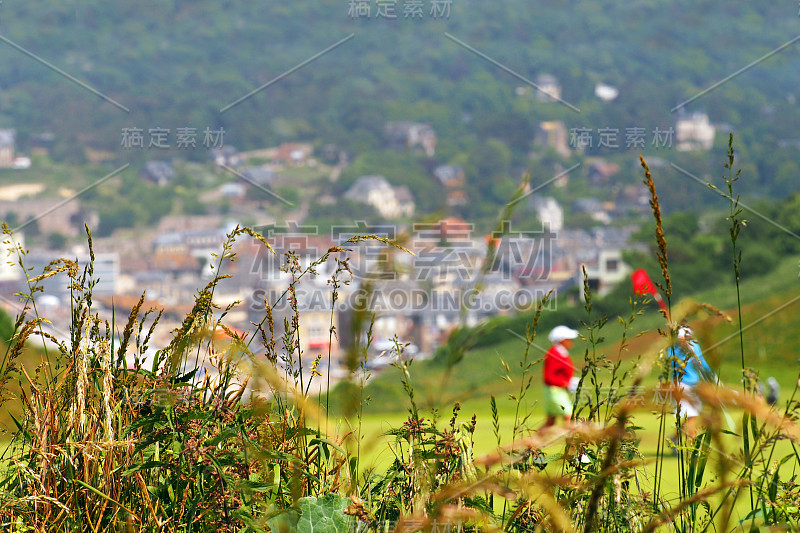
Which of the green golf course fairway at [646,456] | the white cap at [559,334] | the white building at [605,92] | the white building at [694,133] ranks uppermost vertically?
the white building at [605,92]

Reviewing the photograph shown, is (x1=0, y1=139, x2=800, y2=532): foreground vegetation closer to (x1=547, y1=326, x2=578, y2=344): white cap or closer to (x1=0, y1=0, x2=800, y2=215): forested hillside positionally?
(x1=547, y1=326, x2=578, y2=344): white cap

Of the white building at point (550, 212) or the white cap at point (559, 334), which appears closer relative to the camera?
the white cap at point (559, 334)

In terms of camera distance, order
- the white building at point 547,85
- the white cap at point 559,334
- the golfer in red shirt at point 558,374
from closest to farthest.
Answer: the golfer in red shirt at point 558,374, the white cap at point 559,334, the white building at point 547,85

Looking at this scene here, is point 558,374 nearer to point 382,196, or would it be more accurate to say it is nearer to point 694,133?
point 382,196

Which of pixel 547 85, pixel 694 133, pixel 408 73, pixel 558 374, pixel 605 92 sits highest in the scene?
pixel 408 73

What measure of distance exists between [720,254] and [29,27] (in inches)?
4646

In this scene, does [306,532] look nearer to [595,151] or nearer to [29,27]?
[595,151]

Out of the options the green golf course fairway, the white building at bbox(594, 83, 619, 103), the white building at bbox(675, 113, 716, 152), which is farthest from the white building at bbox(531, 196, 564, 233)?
the green golf course fairway

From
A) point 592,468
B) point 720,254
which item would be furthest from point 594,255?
point 592,468

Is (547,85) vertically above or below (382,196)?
above

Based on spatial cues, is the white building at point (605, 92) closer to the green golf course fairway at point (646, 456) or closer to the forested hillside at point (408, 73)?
the forested hillside at point (408, 73)

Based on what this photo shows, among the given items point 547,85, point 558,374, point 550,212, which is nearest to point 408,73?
point 547,85

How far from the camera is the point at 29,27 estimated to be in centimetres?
12106

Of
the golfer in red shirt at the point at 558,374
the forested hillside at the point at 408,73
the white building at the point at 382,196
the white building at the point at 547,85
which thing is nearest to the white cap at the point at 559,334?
the golfer in red shirt at the point at 558,374
